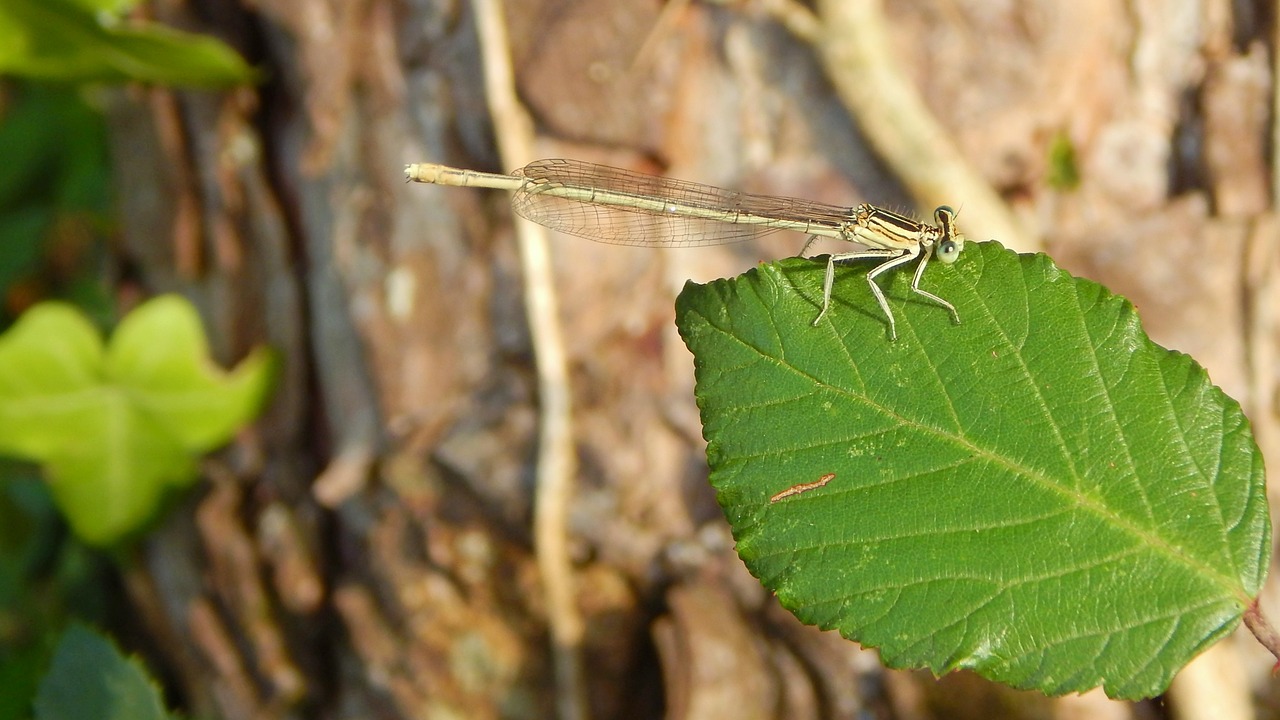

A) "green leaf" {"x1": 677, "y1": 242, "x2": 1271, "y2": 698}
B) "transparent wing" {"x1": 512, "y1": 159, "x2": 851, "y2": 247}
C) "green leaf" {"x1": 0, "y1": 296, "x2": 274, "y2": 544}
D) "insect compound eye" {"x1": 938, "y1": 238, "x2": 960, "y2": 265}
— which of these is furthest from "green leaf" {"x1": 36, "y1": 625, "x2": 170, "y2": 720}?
"green leaf" {"x1": 0, "y1": 296, "x2": 274, "y2": 544}

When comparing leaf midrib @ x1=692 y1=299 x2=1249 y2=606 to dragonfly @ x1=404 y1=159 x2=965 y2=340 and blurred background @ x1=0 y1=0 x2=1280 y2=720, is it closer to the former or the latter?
blurred background @ x1=0 y1=0 x2=1280 y2=720

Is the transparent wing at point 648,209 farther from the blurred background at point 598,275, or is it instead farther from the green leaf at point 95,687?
the green leaf at point 95,687

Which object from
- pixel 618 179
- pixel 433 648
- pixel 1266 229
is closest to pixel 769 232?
pixel 618 179

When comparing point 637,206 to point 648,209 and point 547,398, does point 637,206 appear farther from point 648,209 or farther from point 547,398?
point 547,398

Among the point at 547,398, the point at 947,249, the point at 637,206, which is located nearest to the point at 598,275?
the point at 637,206

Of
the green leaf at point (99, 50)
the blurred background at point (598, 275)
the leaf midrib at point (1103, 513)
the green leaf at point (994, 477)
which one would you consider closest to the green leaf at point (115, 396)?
the blurred background at point (598, 275)

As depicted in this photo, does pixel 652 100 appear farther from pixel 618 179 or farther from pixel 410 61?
pixel 410 61
